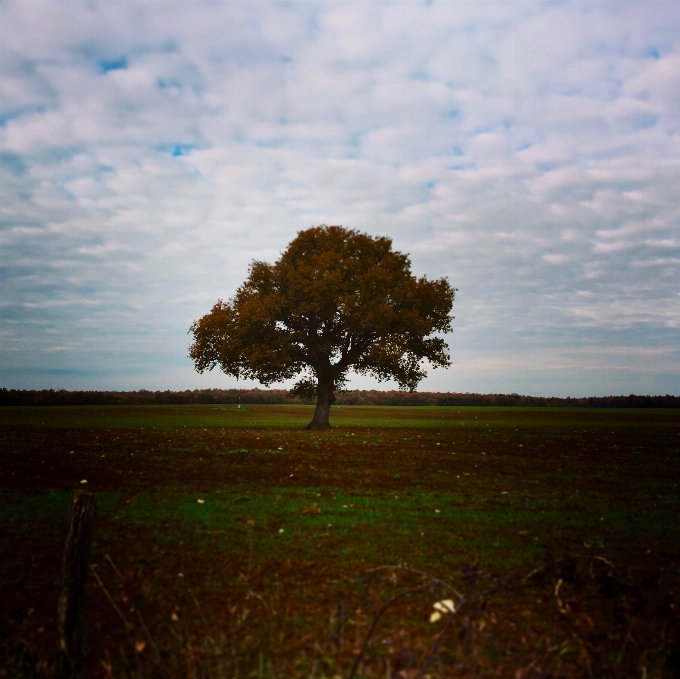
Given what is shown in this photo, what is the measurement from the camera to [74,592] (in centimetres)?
600

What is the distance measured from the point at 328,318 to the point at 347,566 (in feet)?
105

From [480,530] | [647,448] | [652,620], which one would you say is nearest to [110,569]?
[480,530]

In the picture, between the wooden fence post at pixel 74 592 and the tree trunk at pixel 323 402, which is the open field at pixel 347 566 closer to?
the wooden fence post at pixel 74 592

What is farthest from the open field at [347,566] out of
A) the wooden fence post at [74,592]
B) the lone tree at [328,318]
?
the lone tree at [328,318]

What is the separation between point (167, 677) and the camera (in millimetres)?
5688

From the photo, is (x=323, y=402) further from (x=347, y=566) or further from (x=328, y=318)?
(x=347, y=566)

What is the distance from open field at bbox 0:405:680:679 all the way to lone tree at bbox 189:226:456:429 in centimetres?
1850

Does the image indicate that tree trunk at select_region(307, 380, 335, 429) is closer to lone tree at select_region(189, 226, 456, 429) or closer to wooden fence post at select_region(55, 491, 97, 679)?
lone tree at select_region(189, 226, 456, 429)

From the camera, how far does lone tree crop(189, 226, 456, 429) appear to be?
3850cm

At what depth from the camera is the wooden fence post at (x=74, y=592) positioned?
18.5ft

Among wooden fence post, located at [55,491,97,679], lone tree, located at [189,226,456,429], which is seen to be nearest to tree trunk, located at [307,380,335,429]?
lone tree, located at [189,226,456,429]

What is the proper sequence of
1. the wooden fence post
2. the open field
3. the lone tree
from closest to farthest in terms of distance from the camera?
1. the wooden fence post
2. the open field
3. the lone tree

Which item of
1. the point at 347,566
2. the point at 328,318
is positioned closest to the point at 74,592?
the point at 347,566

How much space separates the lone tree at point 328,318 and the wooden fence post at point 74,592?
31651mm
